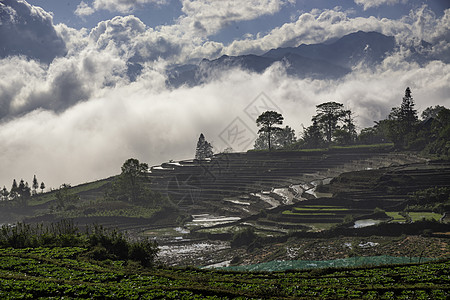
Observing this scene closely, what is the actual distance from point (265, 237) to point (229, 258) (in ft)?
17.9

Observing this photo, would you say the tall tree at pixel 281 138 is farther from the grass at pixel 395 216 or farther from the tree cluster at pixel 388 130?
the grass at pixel 395 216

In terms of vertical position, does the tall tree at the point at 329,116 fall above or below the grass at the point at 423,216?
above

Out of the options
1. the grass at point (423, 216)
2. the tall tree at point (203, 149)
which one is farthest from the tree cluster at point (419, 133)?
the tall tree at point (203, 149)

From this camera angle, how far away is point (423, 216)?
42.9 metres

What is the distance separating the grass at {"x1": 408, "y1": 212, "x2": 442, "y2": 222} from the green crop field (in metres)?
22.3

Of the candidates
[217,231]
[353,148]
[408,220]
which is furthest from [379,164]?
[217,231]

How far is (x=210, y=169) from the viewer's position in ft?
278

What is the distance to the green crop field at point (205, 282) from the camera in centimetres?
1605

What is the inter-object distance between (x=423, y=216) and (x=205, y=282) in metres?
33.3

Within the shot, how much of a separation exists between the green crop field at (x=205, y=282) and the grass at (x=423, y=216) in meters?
22.3

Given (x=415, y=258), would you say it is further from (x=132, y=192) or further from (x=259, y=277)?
(x=132, y=192)

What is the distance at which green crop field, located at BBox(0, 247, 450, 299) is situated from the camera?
632 inches

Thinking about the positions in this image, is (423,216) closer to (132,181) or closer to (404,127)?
(404,127)

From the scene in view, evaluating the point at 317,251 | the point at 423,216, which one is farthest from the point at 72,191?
the point at 423,216
